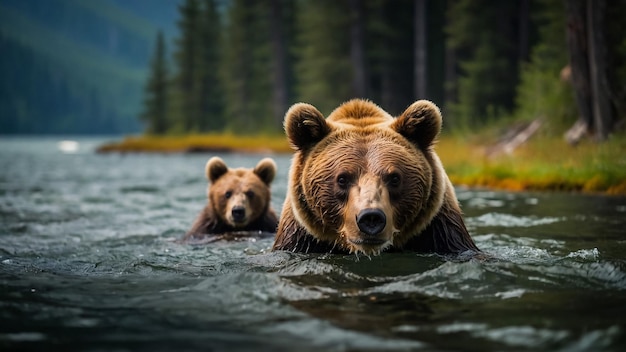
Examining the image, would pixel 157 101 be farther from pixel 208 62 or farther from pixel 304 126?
pixel 304 126

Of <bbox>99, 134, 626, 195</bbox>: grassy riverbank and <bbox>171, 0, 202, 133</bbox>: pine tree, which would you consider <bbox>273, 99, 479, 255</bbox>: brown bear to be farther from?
<bbox>171, 0, 202, 133</bbox>: pine tree

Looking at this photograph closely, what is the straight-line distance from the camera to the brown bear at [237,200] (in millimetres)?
7371

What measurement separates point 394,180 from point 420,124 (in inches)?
21.6

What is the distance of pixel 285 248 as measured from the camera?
4.83 m

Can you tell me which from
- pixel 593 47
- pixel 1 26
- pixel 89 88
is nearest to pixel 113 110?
pixel 89 88

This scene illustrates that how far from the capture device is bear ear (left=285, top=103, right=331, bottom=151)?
4.58 meters

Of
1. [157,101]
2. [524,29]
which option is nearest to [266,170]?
[524,29]

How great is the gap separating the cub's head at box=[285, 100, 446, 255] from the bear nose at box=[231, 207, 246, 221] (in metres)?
2.33

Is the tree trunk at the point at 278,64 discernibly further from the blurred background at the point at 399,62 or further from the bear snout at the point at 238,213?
the bear snout at the point at 238,213

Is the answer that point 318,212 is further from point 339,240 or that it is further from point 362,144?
point 362,144

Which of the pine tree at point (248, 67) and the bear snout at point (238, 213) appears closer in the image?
the bear snout at point (238, 213)

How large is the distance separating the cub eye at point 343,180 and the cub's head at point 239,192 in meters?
2.92

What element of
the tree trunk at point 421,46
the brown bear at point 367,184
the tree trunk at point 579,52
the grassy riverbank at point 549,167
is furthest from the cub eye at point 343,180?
the tree trunk at point 421,46

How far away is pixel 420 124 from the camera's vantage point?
181 inches
